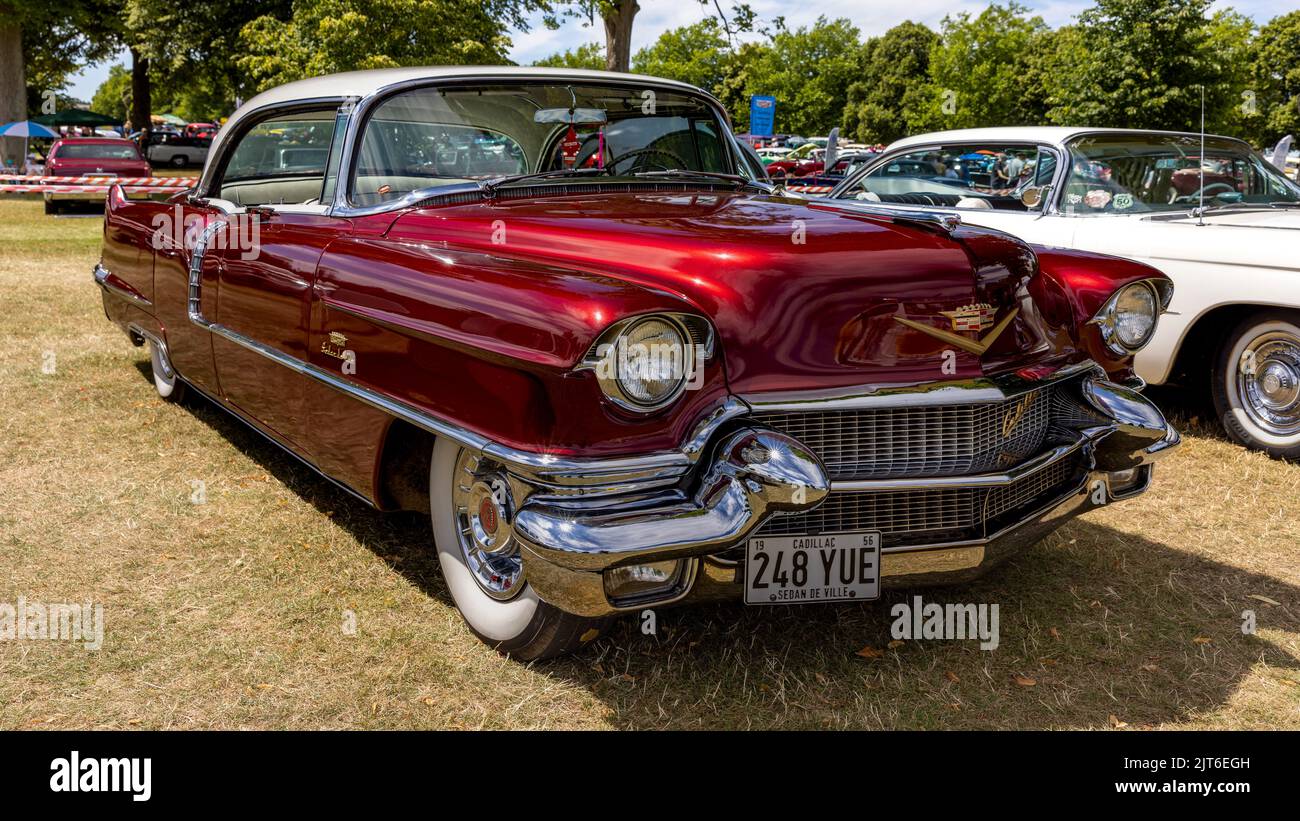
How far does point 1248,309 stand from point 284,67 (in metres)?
19.9

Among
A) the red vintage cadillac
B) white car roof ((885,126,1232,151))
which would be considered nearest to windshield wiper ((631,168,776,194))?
the red vintage cadillac

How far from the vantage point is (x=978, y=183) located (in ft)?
20.7

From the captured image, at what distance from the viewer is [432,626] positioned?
10.4 ft

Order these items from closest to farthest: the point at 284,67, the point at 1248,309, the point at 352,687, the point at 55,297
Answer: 1. the point at 352,687
2. the point at 1248,309
3. the point at 55,297
4. the point at 284,67

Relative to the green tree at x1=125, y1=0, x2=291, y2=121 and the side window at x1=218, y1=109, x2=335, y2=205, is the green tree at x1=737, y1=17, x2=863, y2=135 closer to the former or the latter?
the green tree at x1=125, y1=0, x2=291, y2=121

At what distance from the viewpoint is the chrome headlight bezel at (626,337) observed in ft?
7.80

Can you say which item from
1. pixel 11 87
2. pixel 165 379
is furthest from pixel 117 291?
pixel 11 87

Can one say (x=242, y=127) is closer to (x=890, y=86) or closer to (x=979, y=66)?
(x=979, y=66)

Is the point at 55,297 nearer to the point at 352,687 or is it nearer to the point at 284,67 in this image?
the point at 352,687

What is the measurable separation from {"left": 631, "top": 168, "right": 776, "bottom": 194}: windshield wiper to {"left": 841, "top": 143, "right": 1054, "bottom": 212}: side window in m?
2.45

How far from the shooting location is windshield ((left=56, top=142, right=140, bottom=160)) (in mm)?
19594

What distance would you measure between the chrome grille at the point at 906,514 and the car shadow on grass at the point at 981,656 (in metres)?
0.47

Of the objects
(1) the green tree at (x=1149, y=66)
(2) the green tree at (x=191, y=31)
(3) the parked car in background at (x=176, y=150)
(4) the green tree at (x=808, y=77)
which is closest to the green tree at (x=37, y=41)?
(2) the green tree at (x=191, y=31)
